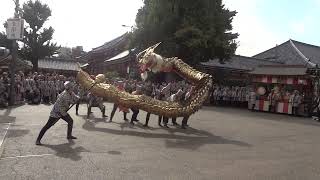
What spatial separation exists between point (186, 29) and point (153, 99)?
16.0 m

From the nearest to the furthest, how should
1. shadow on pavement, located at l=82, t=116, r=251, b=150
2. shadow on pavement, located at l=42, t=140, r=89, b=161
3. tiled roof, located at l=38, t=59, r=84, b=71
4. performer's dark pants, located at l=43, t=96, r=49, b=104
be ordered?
shadow on pavement, located at l=42, t=140, r=89, b=161 < shadow on pavement, located at l=82, t=116, r=251, b=150 < performer's dark pants, located at l=43, t=96, r=49, b=104 < tiled roof, located at l=38, t=59, r=84, b=71

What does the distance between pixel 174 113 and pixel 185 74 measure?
6.75 feet

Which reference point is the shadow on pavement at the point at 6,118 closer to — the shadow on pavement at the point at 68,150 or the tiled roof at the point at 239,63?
the shadow on pavement at the point at 68,150

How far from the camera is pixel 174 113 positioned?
15820mm

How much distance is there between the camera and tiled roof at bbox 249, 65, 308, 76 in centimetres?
2670

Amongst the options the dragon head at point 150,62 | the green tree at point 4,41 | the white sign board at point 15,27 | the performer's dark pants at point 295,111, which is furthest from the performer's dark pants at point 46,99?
the green tree at point 4,41

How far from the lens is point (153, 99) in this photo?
16203mm

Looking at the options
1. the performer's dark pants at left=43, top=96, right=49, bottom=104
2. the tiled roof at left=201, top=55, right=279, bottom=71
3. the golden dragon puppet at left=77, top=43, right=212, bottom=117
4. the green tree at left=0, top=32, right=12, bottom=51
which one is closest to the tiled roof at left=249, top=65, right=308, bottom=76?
the tiled roof at left=201, top=55, right=279, bottom=71

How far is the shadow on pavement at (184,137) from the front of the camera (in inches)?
515

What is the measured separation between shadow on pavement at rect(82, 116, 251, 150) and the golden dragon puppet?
92cm

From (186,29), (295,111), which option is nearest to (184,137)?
(295,111)

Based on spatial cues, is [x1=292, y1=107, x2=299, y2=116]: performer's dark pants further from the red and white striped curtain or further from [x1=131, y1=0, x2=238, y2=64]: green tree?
[x1=131, y1=0, x2=238, y2=64]: green tree

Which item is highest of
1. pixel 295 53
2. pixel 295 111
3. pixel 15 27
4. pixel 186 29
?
pixel 186 29

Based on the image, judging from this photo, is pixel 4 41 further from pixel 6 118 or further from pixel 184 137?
pixel 184 137
